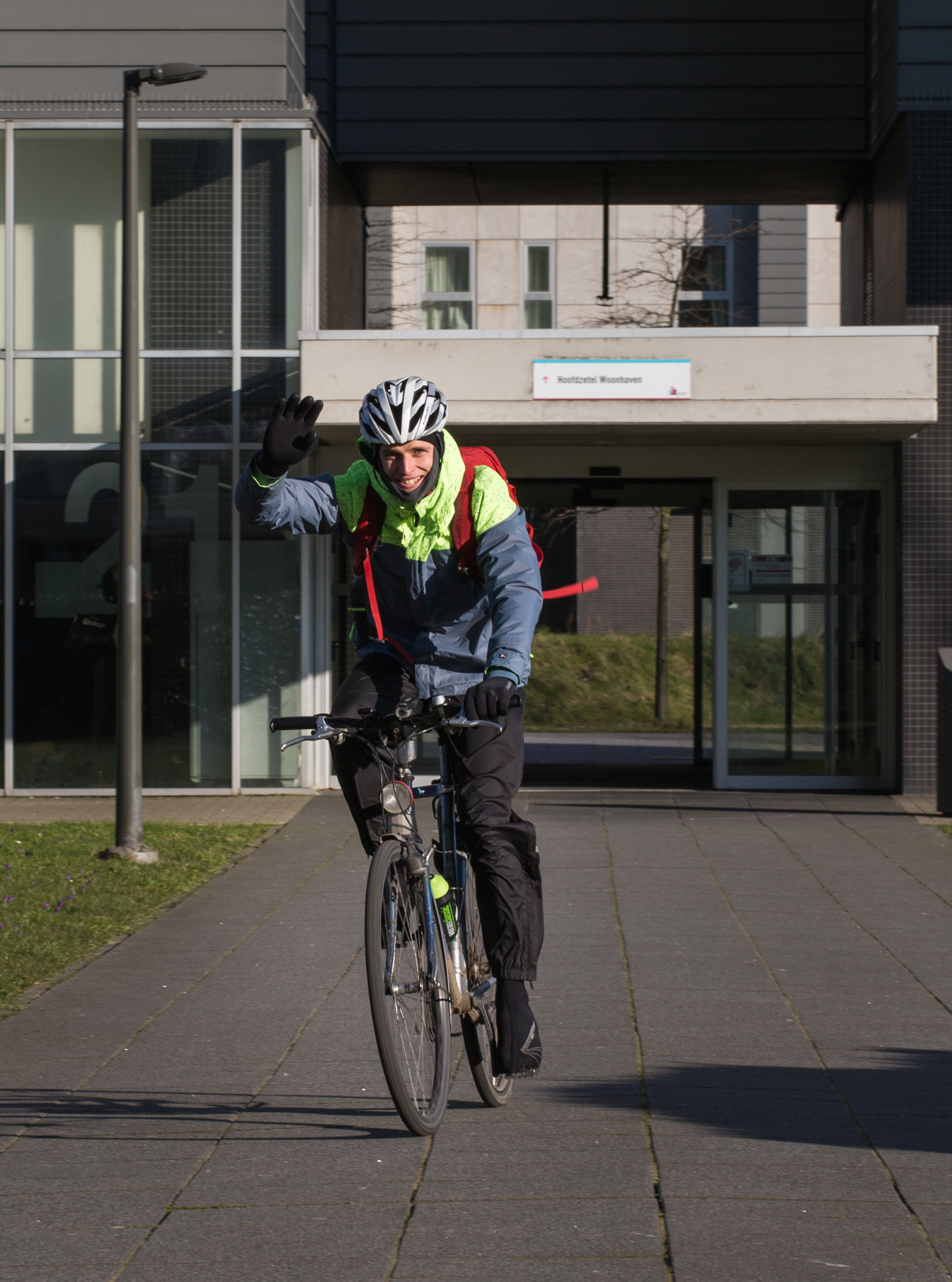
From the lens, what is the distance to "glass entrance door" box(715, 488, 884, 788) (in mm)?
12727

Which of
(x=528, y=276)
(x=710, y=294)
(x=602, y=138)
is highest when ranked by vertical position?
(x=528, y=276)

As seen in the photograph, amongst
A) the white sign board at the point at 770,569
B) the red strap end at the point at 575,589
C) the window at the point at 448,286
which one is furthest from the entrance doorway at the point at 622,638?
the red strap end at the point at 575,589

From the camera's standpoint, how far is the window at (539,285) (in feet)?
82.2

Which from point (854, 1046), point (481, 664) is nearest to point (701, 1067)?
point (854, 1046)

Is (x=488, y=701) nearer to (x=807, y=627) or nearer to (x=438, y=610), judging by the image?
(x=438, y=610)

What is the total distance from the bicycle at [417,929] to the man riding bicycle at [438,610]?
0.06 meters

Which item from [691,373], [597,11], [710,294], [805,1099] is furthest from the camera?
[710,294]

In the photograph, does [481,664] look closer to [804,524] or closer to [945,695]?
[945,695]

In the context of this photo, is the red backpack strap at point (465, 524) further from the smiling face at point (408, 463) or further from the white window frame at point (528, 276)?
the white window frame at point (528, 276)

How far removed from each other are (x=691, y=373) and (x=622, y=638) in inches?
619

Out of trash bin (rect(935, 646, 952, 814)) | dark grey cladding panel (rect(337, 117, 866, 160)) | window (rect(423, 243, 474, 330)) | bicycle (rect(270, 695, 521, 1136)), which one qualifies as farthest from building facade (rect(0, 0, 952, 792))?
window (rect(423, 243, 474, 330))

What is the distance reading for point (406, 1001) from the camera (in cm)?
359

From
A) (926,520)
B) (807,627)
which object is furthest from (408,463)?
(807,627)

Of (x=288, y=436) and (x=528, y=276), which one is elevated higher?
(x=528, y=276)
